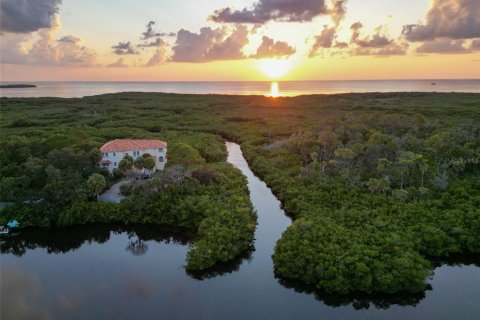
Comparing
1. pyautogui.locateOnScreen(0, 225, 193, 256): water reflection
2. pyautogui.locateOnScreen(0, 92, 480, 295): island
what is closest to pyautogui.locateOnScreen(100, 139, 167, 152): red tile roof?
pyautogui.locateOnScreen(0, 92, 480, 295): island

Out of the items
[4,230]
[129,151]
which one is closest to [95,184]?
[4,230]

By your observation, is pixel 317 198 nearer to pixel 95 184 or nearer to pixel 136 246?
pixel 136 246

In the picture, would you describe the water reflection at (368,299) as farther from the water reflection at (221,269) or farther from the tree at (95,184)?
the tree at (95,184)

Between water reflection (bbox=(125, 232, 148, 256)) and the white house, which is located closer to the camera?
water reflection (bbox=(125, 232, 148, 256))

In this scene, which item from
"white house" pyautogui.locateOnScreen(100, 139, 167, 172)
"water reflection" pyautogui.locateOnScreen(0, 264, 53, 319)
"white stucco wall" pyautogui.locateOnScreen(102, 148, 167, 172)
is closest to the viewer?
"water reflection" pyautogui.locateOnScreen(0, 264, 53, 319)

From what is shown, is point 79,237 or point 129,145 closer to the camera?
point 79,237

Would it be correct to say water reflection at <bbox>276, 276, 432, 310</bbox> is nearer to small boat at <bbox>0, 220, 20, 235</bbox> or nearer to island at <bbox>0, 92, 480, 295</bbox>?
island at <bbox>0, 92, 480, 295</bbox>

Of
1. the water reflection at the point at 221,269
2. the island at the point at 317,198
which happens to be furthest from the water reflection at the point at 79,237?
the water reflection at the point at 221,269

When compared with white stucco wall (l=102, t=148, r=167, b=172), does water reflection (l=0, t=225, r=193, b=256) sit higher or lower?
lower
